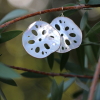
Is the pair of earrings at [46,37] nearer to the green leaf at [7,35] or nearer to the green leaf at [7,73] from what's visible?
the green leaf at [7,35]

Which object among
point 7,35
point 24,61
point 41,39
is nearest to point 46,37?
point 41,39

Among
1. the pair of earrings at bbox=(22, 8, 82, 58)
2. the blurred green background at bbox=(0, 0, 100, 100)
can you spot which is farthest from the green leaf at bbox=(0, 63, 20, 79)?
the blurred green background at bbox=(0, 0, 100, 100)

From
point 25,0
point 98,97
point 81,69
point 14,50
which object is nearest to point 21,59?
point 14,50

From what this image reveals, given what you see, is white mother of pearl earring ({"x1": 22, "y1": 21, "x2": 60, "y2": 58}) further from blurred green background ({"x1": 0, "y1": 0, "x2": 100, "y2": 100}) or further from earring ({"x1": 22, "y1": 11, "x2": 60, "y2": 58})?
blurred green background ({"x1": 0, "y1": 0, "x2": 100, "y2": 100})

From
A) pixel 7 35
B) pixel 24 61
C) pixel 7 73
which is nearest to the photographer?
pixel 7 73

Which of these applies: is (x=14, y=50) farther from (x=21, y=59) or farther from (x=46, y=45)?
(x=46, y=45)

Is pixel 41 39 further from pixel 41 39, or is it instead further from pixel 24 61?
pixel 24 61
